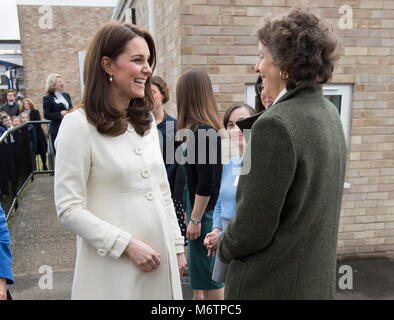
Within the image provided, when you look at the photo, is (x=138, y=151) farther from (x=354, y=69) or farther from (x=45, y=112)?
(x=45, y=112)

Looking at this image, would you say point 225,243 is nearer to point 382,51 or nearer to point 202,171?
point 202,171

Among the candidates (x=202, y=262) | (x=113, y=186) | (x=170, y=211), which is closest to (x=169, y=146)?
(x=202, y=262)

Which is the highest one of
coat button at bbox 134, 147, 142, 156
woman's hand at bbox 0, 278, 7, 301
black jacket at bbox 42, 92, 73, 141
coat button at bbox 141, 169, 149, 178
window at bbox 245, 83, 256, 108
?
window at bbox 245, 83, 256, 108

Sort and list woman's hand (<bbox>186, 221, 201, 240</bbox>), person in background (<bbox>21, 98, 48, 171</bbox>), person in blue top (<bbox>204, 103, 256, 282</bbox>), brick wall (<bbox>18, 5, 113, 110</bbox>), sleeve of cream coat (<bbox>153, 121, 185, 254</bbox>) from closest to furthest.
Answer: sleeve of cream coat (<bbox>153, 121, 185, 254</bbox>) < person in blue top (<bbox>204, 103, 256, 282</bbox>) < woman's hand (<bbox>186, 221, 201, 240</bbox>) < person in background (<bbox>21, 98, 48, 171</bbox>) < brick wall (<bbox>18, 5, 113, 110</bbox>)

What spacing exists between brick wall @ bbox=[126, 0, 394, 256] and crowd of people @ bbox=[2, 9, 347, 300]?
192 centimetres

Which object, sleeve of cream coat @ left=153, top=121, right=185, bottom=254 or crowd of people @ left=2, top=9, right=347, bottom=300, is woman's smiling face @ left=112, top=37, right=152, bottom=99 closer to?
crowd of people @ left=2, top=9, right=347, bottom=300

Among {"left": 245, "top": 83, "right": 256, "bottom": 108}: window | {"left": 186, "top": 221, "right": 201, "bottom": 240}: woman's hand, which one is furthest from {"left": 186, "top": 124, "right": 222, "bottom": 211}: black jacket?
{"left": 245, "top": 83, "right": 256, "bottom": 108}: window

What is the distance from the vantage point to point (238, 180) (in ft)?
5.19

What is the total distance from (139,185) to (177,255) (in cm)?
58

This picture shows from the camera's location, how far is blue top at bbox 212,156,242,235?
7.36 ft

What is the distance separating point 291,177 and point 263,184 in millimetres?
101

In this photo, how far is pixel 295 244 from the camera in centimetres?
128

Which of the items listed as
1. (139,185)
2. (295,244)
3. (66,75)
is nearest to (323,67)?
(295,244)

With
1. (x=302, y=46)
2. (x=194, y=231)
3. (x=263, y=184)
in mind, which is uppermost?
(x=302, y=46)
